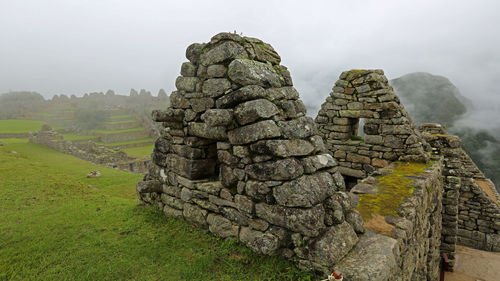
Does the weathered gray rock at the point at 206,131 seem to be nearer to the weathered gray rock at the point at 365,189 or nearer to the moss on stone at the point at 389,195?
the moss on stone at the point at 389,195

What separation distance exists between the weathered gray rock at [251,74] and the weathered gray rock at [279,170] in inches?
51.5

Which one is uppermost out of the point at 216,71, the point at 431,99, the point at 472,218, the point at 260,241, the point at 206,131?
the point at 431,99

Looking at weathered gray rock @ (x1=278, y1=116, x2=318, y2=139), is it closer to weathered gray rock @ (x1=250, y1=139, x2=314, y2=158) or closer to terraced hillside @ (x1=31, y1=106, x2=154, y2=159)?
weathered gray rock @ (x1=250, y1=139, x2=314, y2=158)

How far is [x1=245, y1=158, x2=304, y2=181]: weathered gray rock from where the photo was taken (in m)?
3.28

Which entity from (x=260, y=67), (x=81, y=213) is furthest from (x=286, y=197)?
(x=81, y=213)

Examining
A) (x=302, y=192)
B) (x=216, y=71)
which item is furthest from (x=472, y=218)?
(x=216, y=71)

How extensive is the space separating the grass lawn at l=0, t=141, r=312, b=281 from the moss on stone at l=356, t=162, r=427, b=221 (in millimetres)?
2152

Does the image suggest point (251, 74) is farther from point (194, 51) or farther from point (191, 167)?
point (191, 167)

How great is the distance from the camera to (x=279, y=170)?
330 centimetres

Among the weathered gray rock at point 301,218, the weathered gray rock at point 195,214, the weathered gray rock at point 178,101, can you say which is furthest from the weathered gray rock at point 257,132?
the weathered gray rock at point 195,214

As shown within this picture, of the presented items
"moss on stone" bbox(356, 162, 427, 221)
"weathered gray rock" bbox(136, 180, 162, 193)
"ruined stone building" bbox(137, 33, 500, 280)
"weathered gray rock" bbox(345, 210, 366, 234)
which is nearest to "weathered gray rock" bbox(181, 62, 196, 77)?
"ruined stone building" bbox(137, 33, 500, 280)

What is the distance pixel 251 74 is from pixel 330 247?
273 centimetres

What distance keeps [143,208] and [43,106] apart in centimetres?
6475

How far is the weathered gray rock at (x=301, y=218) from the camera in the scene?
10.3 ft
